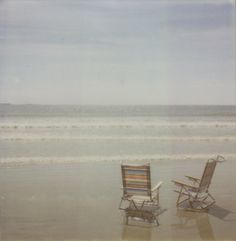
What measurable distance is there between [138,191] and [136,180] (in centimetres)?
12

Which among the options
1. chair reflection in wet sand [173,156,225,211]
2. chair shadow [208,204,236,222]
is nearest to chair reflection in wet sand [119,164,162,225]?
chair reflection in wet sand [173,156,225,211]

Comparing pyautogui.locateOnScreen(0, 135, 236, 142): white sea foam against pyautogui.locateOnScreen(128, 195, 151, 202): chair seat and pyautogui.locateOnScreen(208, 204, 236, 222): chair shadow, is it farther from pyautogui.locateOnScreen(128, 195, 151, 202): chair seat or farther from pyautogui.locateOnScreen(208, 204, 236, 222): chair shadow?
pyautogui.locateOnScreen(128, 195, 151, 202): chair seat

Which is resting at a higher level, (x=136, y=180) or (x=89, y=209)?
(x=136, y=180)

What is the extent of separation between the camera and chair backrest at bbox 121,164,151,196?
475 cm

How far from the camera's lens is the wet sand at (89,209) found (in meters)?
4.34

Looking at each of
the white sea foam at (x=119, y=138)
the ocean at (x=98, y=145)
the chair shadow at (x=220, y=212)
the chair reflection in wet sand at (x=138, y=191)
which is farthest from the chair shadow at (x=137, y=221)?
the white sea foam at (x=119, y=138)

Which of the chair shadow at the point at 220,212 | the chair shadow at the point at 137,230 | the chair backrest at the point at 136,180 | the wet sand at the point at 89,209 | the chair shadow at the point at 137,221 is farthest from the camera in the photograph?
the chair shadow at the point at 220,212

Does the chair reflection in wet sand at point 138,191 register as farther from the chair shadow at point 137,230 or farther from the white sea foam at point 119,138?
the white sea foam at point 119,138

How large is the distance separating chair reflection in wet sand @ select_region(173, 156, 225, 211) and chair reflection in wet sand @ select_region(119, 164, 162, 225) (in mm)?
520

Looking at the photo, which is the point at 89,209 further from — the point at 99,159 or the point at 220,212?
the point at 99,159

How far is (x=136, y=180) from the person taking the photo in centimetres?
481

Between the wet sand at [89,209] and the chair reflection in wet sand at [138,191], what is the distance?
0.13 metres

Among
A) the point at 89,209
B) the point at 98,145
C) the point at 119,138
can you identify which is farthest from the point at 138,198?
the point at 119,138

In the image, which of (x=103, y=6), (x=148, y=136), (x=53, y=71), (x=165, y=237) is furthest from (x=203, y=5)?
(x=53, y=71)
